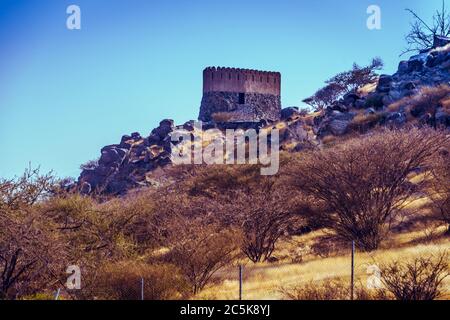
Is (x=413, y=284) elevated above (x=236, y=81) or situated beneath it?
situated beneath

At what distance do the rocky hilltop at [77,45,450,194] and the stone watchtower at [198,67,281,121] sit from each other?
2266 millimetres

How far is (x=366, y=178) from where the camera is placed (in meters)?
21.1

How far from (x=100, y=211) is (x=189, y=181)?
6.55 metres

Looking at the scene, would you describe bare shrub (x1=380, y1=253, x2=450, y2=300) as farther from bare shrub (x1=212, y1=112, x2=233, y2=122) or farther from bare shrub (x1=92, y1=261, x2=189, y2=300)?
bare shrub (x1=212, y1=112, x2=233, y2=122)

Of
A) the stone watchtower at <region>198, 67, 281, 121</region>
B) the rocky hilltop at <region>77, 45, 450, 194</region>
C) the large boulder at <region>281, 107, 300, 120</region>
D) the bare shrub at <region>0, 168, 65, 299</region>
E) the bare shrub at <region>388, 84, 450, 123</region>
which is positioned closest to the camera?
the bare shrub at <region>0, 168, 65, 299</region>

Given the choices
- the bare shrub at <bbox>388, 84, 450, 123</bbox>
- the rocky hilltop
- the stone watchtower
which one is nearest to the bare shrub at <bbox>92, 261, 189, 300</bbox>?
the rocky hilltop

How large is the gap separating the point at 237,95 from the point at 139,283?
45026mm

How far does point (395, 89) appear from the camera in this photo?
142 feet

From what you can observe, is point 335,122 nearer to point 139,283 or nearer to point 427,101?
point 427,101

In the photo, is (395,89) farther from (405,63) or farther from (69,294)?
(69,294)

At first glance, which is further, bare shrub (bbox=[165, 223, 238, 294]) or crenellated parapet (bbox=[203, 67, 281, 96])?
crenellated parapet (bbox=[203, 67, 281, 96])

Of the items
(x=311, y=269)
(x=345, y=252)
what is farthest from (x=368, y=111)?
(x=311, y=269)

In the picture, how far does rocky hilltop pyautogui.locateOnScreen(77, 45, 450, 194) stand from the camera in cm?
3644

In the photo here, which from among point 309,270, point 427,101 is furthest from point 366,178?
point 427,101
